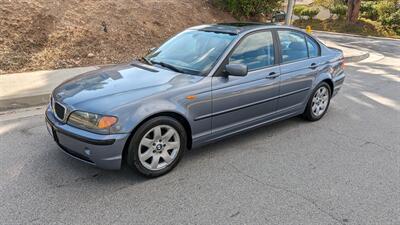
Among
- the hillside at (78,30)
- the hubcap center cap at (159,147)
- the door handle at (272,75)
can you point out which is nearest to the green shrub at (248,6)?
the hillside at (78,30)

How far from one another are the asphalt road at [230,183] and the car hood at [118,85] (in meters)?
0.77

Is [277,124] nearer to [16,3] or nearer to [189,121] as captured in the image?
[189,121]

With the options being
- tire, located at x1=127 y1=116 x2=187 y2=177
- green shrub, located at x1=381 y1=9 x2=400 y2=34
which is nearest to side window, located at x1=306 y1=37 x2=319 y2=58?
tire, located at x1=127 y1=116 x2=187 y2=177

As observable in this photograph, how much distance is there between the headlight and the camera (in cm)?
311

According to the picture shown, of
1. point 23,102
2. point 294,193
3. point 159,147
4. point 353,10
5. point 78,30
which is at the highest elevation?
point 78,30

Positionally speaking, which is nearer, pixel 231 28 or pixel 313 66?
pixel 231 28

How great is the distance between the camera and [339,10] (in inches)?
1151

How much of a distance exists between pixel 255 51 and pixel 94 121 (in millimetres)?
2183

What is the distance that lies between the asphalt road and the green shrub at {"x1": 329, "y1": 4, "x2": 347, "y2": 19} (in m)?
27.3

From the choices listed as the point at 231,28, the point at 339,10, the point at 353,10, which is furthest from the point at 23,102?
the point at 339,10

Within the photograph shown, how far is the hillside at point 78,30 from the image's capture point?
25.5ft

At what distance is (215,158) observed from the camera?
3986mm

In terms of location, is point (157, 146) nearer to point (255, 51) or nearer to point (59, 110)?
point (59, 110)

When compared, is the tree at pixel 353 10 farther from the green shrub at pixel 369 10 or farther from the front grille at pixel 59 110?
the front grille at pixel 59 110
